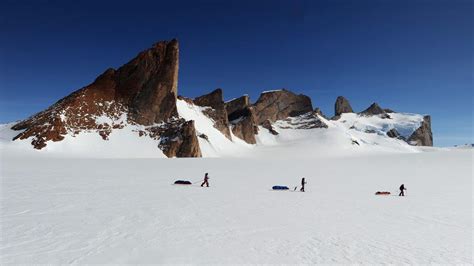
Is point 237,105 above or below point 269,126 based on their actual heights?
above

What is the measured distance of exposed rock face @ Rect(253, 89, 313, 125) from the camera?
143625 millimetres

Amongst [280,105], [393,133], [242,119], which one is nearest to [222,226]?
[242,119]

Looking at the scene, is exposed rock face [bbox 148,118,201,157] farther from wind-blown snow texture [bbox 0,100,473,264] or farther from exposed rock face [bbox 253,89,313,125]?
exposed rock face [bbox 253,89,313,125]

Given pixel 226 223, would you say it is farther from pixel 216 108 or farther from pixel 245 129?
pixel 245 129

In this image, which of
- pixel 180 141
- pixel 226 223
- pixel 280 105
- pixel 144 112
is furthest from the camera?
pixel 280 105

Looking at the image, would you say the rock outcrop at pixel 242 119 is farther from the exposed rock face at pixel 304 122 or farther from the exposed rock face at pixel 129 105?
the exposed rock face at pixel 129 105

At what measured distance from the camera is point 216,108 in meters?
103

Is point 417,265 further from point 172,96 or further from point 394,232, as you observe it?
point 172,96

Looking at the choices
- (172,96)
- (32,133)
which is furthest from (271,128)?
(32,133)

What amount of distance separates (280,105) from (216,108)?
51.1 m

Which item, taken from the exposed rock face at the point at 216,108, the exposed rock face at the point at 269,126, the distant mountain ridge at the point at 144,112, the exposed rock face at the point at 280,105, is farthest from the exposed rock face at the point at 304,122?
the exposed rock face at the point at 216,108

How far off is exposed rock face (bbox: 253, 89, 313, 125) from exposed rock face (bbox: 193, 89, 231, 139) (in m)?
39.6

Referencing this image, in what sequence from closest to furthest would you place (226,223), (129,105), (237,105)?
1. (226,223)
2. (129,105)
3. (237,105)

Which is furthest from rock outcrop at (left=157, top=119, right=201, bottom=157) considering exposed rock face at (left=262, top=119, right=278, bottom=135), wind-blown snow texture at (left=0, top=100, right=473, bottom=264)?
exposed rock face at (left=262, top=119, right=278, bottom=135)
